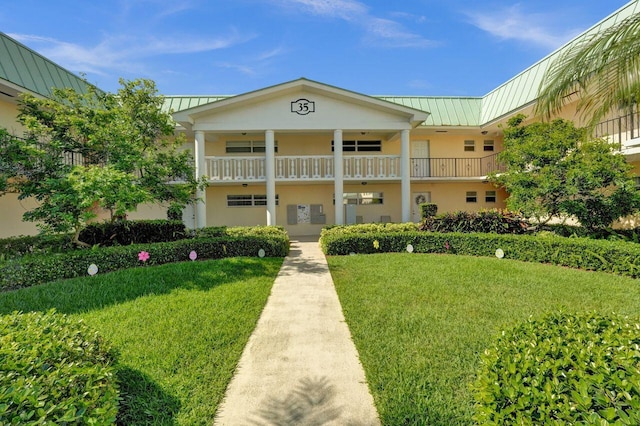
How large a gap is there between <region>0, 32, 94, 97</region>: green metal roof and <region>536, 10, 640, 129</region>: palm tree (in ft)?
43.8

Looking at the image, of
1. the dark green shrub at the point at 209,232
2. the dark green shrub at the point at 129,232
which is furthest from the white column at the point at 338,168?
the dark green shrub at the point at 129,232

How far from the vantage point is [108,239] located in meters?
11.0

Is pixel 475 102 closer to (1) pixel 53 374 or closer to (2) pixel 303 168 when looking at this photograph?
(2) pixel 303 168

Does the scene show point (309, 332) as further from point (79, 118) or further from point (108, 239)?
point (108, 239)

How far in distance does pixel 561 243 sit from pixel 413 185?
10054 mm

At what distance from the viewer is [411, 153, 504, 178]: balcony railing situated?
58.5ft

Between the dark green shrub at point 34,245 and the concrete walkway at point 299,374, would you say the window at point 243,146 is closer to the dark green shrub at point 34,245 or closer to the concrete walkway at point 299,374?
the dark green shrub at point 34,245

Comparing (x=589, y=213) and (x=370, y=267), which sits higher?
(x=589, y=213)

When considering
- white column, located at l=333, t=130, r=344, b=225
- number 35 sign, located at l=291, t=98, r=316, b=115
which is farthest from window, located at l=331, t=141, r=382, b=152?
number 35 sign, located at l=291, t=98, r=316, b=115

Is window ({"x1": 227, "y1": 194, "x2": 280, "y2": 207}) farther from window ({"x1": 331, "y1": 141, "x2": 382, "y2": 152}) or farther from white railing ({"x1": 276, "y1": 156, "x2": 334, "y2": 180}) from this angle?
window ({"x1": 331, "y1": 141, "x2": 382, "y2": 152})

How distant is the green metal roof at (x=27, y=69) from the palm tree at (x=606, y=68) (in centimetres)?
1334

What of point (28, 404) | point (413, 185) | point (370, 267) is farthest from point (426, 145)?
point (28, 404)

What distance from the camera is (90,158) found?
9359 millimetres

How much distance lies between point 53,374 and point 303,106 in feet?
45.4
